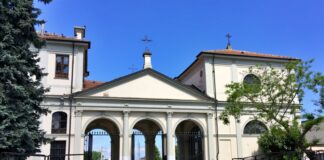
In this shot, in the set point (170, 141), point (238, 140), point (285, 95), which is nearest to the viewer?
point (285, 95)

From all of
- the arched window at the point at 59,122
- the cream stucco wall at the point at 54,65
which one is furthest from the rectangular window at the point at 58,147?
the cream stucco wall at the point at 54,65

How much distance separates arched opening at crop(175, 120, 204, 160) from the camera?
27.8 meters

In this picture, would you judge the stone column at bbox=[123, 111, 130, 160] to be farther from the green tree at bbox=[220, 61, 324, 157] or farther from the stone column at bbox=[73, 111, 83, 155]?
the green tree at bbox=[220, 61, 324, 157]

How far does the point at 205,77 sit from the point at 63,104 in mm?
11188

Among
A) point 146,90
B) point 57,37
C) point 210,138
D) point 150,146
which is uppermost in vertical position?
point 57,37

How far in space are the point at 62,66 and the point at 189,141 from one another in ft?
41.8

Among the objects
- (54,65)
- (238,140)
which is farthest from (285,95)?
(54,65)

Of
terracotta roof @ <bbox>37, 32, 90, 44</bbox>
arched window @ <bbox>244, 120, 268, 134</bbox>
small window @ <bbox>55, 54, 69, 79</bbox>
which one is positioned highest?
terracotta roof @ <bbox>37, 32, 90, 44</bbox>

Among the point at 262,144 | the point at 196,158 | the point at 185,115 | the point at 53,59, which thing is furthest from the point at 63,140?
the point at 262,144

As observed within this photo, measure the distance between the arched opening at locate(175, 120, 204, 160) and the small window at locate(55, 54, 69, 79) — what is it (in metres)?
10.0

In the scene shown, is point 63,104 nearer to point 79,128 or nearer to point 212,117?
point 79,128

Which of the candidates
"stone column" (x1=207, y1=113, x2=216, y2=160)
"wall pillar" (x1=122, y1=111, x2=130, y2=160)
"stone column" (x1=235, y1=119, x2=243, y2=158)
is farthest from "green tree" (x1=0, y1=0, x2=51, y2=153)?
"stone column" (x1=235, y1=119, x2=243, y2=158)

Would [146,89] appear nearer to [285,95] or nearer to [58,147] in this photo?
[58,147]

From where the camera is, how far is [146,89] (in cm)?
2575
